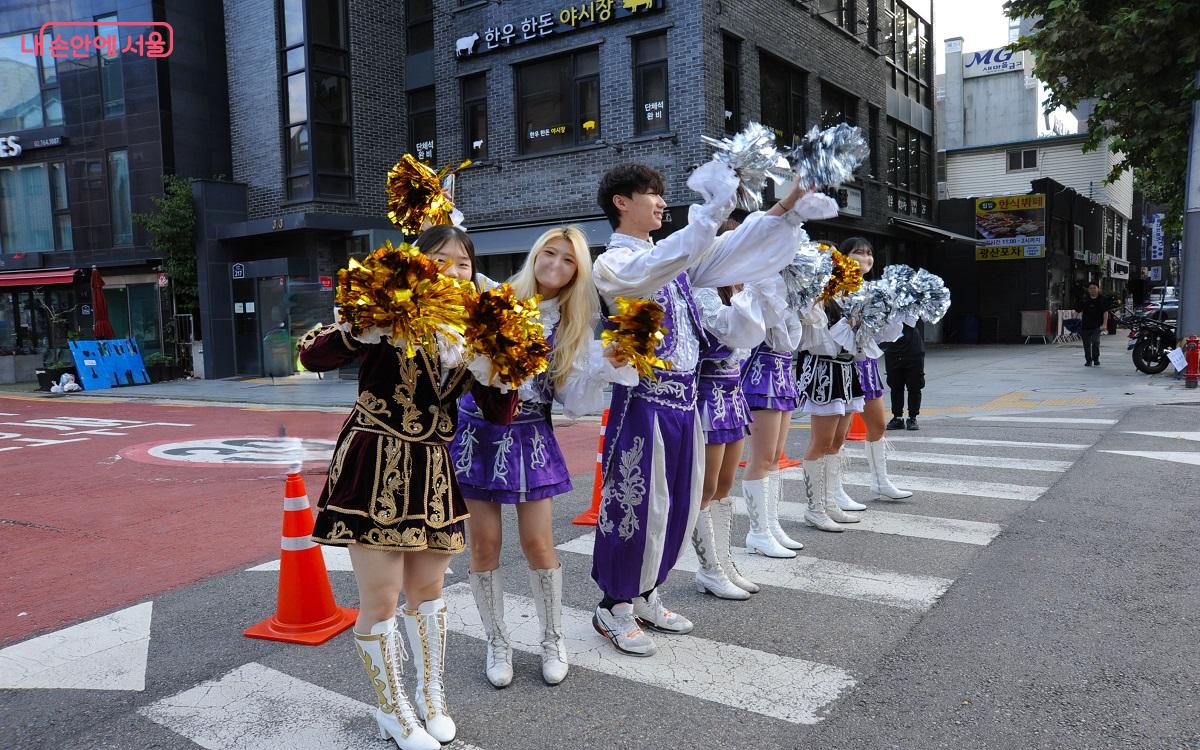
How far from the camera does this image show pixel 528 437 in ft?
11.4

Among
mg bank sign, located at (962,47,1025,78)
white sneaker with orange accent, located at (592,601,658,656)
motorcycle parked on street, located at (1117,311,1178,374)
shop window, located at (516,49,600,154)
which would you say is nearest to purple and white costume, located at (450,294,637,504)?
white sneaker with orange accent, located at (592,601,658,656)

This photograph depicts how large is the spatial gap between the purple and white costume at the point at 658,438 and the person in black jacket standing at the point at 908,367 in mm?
6327

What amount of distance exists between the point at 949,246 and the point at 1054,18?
600 inches

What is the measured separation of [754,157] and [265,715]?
291 centimetres

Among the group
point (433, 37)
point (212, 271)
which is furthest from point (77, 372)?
point (433, 37)

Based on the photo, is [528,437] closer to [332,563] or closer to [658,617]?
[658,617]

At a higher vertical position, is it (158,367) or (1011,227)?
(1011,227)

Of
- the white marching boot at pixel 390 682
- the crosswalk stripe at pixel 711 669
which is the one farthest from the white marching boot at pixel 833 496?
the white marching boot at pixel 390 682

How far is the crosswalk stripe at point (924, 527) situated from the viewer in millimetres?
5684

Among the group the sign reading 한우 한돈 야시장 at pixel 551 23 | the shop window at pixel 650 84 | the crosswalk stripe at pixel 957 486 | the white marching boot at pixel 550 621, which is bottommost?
the crosswalk stripe at pixel 957 486

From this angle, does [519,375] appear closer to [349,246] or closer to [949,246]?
[349,246]

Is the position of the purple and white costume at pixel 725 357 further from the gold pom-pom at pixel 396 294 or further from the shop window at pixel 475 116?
the shop window at pixel 475 116

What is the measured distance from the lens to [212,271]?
73.0ft

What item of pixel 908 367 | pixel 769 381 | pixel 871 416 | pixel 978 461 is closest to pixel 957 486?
pixel 978 461
